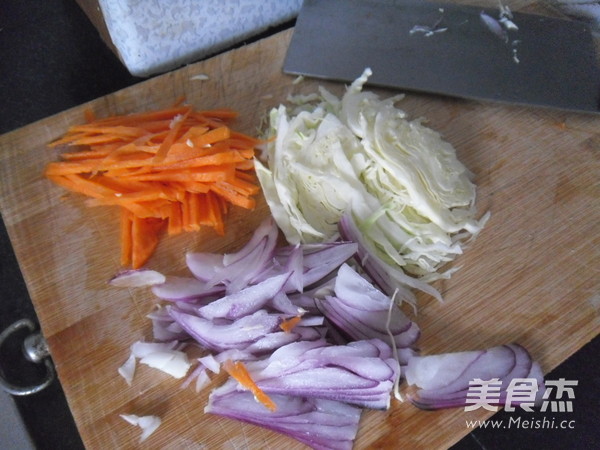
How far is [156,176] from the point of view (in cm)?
163

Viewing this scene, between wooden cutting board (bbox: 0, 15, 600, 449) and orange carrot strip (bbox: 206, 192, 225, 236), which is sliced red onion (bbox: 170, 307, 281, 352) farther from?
orange carrot strip (bbox: 206, 192, 225, 236)

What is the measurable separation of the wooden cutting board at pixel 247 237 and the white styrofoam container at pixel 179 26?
0.16 m

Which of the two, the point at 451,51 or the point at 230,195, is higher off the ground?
the point at 451,51

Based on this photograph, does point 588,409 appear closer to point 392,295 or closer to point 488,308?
point 488,308

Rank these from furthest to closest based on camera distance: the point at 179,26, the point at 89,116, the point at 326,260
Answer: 1. the point at 179,26
2. the point at 89,116
3. the point at 326,260

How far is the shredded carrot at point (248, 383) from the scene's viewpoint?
1.29m

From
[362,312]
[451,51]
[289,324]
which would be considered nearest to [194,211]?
[289,324]

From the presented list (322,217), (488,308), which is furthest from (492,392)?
(322,217)

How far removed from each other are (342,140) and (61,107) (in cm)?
127

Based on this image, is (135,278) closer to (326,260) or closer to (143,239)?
(143,239)

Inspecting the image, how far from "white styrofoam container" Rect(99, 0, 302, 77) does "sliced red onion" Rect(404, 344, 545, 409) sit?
1436mm

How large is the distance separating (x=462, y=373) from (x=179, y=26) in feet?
5.03

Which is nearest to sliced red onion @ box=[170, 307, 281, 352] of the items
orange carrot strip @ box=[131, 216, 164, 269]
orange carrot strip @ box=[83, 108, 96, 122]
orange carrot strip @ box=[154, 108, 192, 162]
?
orange carrot strip @ box=[131, 216, 164, 269]

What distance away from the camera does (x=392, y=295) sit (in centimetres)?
154
